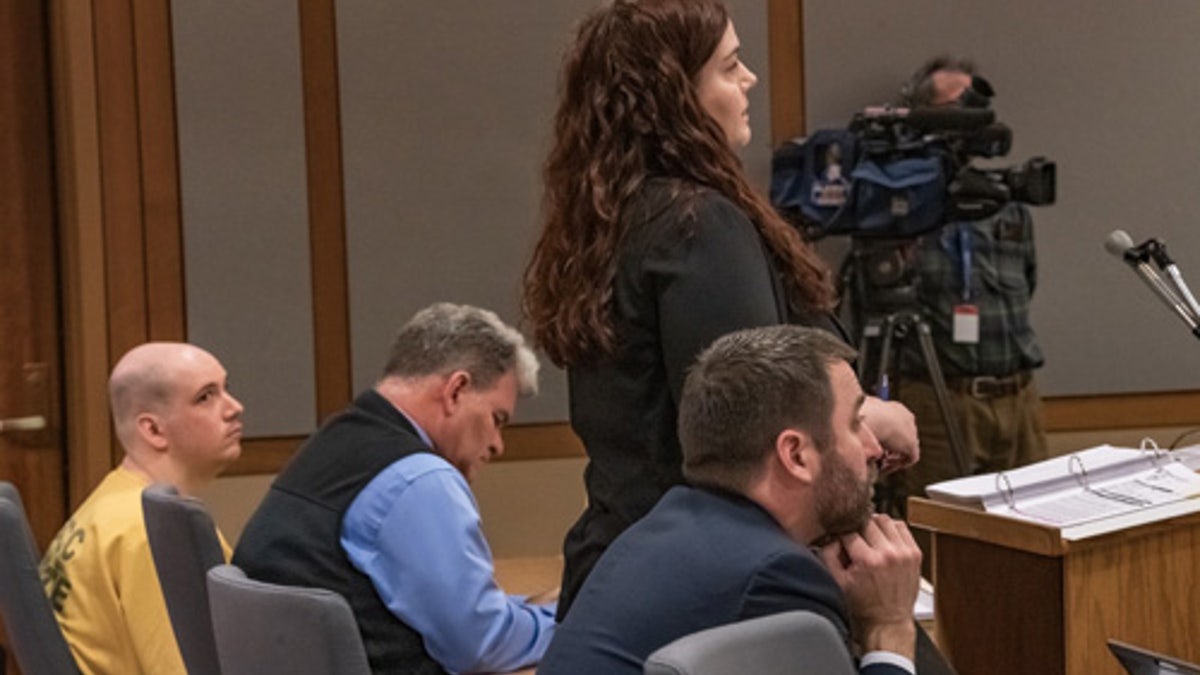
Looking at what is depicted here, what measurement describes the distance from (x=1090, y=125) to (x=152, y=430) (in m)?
3.38

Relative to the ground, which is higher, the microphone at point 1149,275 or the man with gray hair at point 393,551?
the microphone at point 1149,275

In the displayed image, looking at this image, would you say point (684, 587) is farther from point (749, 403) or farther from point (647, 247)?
point (647, 247)

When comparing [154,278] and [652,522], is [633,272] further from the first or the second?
[154,278]

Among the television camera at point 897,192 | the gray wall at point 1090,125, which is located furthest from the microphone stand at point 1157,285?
the gray wall at point 1090,125

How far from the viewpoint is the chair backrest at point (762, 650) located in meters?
A: 1.53

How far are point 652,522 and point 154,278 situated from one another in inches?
134

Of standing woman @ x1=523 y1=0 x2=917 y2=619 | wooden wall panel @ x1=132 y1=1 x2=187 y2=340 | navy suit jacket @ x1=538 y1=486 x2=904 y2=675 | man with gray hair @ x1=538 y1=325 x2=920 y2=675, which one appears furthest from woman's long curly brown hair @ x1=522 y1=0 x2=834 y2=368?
wooden wall panel @ x1=132 y1=1 x2=187 y2=340

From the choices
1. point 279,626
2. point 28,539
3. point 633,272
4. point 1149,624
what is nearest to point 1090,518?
point 1149,624

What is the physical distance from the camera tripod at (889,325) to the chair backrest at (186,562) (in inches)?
111

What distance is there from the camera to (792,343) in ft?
6.70

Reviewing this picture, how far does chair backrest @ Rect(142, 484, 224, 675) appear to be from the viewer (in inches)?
100

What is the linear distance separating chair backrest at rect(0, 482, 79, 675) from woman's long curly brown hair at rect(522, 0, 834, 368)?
866 mm

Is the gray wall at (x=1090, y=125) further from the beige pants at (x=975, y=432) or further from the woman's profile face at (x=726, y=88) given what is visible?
the woman's profile face at (x=726, y=88)

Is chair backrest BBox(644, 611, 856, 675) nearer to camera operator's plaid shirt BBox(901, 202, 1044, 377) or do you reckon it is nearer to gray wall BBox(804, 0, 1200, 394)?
camera operator's plaid shirt BBox(901, 202, 1044, 377)
